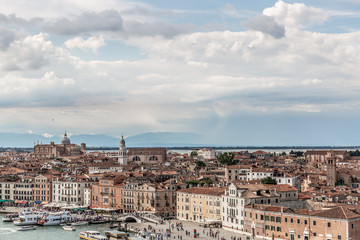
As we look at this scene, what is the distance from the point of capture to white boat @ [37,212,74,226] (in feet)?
235

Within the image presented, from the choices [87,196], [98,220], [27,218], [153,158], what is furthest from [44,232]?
[153,158]

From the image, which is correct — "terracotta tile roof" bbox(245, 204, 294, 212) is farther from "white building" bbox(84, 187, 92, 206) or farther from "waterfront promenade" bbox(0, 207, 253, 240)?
"white building" bbox(84, 187, 92, 206)

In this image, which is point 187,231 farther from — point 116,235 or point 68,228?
point 68,228

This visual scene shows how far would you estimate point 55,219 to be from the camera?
7225 centimetres

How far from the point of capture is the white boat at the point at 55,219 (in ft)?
235

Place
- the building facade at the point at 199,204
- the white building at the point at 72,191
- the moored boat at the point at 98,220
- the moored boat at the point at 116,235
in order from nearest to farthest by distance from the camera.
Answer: the moored boat at the point at 116,235 → the building facade at the point at 199,204 → the moored boat at the point at 98,220 → the white building at the point at 72,191

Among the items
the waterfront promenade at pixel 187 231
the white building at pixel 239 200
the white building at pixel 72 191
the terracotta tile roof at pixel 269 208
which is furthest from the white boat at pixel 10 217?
the terracotta tile roof at pixel 269 208

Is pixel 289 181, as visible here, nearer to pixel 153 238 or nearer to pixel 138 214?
pixel 138 214

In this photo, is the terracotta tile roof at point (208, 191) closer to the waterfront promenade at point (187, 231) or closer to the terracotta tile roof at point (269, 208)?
the waterfront promenade at point (187, 231)

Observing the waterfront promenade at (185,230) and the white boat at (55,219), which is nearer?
the waterfront promenade at (185,230)

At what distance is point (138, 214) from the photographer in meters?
71.8

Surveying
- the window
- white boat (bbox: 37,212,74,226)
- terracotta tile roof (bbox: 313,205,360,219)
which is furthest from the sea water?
the window

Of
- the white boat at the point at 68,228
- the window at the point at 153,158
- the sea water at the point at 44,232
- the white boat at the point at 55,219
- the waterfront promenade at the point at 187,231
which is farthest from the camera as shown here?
the window at the point at 153,158

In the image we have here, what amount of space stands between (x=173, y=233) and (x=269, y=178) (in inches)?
1076
